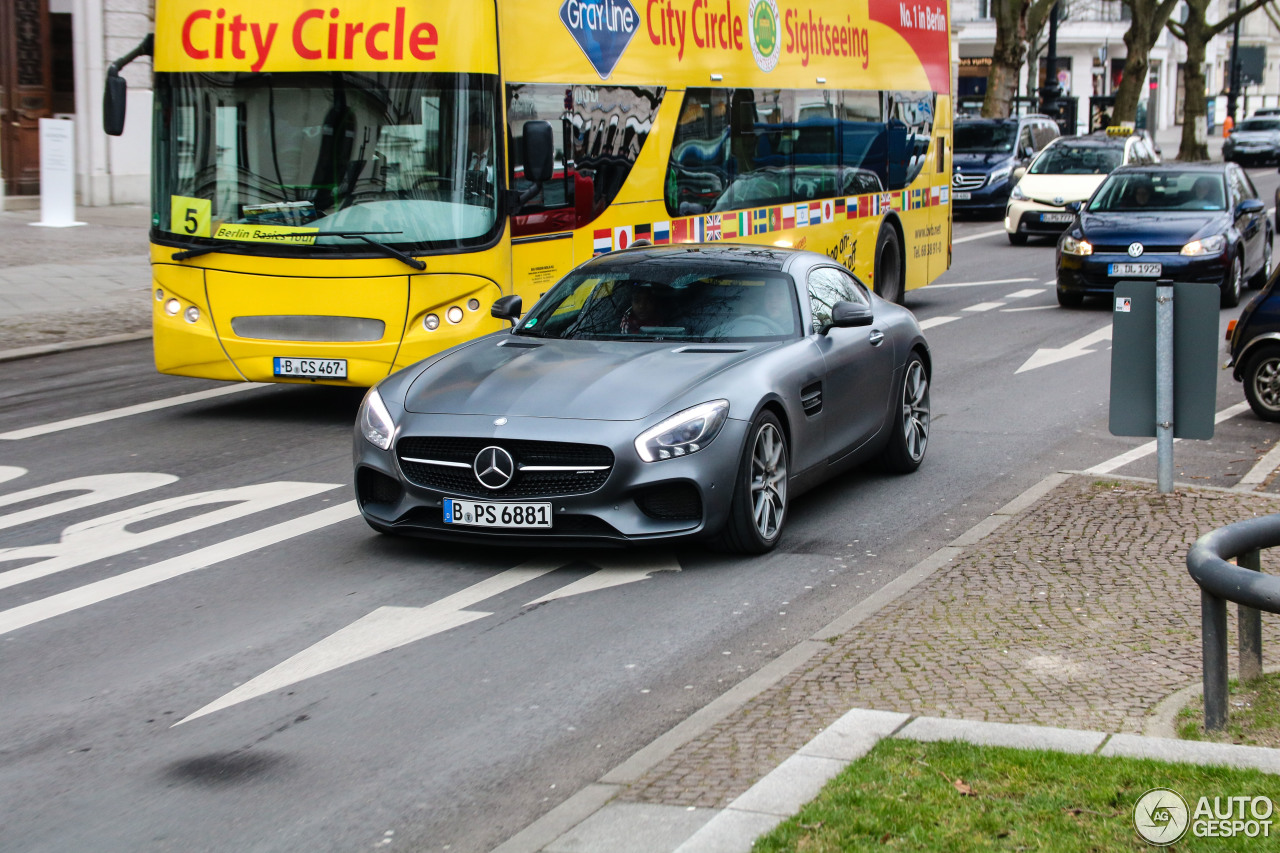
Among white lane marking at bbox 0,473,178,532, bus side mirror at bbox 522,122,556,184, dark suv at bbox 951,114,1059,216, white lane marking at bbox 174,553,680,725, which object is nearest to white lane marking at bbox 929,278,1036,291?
dark suv at bbox 951,114,1059,216

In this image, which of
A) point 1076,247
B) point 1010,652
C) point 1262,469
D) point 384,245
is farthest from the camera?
point 1076,247

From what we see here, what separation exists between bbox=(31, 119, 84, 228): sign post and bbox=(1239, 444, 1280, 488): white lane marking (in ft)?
62.8

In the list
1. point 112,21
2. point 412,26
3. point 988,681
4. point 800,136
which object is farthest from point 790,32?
point 112,21

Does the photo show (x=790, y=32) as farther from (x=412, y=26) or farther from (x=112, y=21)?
(x=112, y=21)

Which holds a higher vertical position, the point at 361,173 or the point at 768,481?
the point at 361,173

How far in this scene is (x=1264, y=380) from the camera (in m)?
12.1

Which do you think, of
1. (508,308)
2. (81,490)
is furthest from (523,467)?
(81,490)

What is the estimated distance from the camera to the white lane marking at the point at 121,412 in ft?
37.3

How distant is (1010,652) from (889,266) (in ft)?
42.2

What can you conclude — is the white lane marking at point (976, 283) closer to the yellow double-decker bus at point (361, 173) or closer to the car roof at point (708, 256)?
the yellow double-decker bus at point (361, 173)

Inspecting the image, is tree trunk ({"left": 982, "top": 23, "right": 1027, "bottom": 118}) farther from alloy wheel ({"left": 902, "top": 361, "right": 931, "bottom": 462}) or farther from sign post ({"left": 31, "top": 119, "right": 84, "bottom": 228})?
alloy wheel ({"left": 902, "top": 361, "right": 931, "bottom": 462})

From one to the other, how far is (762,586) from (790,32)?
382 inches

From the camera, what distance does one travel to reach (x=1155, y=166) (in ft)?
66.9

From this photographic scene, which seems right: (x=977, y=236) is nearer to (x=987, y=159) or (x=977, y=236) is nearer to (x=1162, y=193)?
(x=987, y=159)
